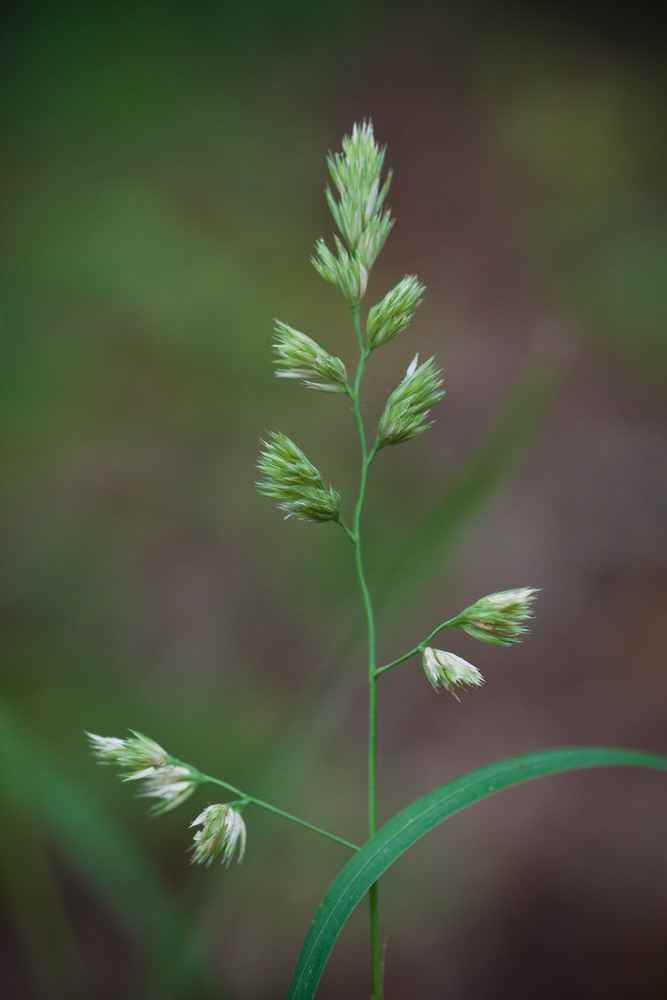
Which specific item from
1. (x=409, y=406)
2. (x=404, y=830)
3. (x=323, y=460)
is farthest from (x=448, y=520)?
(x=323, y=460)

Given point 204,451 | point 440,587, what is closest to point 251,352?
point 204,451

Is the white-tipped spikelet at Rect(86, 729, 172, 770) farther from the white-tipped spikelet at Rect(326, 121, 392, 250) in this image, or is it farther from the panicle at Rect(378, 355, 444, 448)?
the white-tipped spikelet at Rect(326, 121, 392, 250)

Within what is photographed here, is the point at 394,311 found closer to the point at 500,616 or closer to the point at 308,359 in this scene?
the point at 308,359

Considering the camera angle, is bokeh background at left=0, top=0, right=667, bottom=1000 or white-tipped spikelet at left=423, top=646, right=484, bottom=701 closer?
white-tipped spikelet at left=423, top=646, right=484, bottom=701

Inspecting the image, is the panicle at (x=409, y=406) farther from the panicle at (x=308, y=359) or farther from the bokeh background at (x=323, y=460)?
the bokeh background at (x=323, y=460)

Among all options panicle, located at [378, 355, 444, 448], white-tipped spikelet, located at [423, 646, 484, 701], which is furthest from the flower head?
panicle, located at [378, 355, 444, 448]

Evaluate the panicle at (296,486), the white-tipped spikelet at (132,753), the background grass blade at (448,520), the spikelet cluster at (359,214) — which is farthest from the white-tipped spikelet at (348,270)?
the white-tipped spikelet at (132,753)
